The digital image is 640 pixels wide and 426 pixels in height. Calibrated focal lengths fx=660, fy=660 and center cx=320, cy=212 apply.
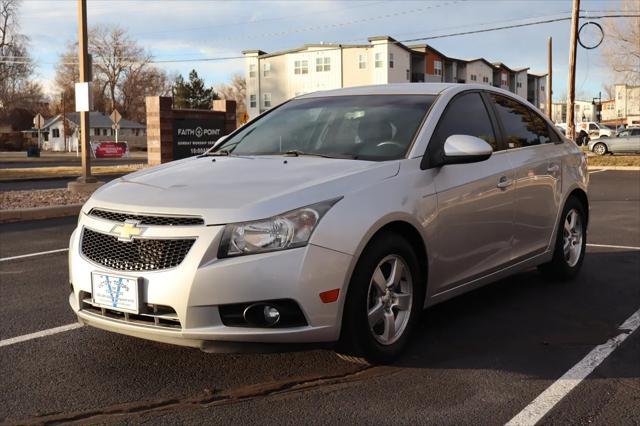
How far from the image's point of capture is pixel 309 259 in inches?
127

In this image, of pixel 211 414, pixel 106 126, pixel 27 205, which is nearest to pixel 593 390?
pixel 211 414

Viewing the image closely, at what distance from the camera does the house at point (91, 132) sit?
7719 centimetres

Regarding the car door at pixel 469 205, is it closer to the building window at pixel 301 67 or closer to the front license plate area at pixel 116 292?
the front license plate area at pixel 116 292

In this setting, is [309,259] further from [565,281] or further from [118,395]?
[565,281]

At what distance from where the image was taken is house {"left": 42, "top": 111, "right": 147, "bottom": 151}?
3039 inches

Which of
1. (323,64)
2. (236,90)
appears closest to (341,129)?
(323,64)

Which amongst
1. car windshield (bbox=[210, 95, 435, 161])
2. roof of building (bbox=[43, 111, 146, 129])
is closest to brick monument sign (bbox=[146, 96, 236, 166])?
car windshield (bbox=[210, 95, 435, 161])

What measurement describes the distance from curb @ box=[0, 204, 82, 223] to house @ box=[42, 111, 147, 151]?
67.2m

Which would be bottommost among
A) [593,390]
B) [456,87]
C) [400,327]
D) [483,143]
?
[593,390]

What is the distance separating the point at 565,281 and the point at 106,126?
3121 inches

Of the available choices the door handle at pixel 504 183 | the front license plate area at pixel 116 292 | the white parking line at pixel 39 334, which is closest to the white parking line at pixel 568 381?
the door handle at pixel 504 183

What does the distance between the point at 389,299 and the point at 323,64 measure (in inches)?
2445

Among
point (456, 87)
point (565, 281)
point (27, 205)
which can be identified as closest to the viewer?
point (456, 87)

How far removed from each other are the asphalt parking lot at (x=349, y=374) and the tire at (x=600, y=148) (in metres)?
33.3
